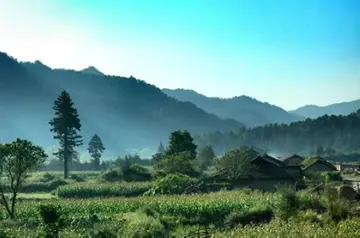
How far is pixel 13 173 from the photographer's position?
29.4 metres

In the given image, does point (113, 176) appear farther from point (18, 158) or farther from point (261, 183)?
point (18, 158)

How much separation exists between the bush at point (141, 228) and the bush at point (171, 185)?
18343 mm

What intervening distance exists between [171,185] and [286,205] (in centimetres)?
1871

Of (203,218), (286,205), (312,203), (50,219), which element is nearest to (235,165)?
(312,203)

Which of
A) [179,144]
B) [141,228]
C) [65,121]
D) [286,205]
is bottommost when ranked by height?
[141,228]

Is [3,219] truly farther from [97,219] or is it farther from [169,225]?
[169,225]

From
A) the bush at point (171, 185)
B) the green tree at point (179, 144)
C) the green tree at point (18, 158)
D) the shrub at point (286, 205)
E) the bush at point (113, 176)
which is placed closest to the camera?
the shrub at point (286, 205)

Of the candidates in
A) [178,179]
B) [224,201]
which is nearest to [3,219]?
[224,201]

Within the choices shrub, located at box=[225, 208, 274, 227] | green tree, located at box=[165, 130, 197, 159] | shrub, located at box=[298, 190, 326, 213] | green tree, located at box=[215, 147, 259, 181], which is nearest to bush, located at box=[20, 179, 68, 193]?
green tree, located at box=[165, 130, 197, 159]

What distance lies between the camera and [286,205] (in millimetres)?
24234

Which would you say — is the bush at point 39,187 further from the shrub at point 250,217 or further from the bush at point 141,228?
the bush at point 141,228

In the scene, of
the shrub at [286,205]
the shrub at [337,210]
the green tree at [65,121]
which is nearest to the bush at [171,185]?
the shrub at [286,205]

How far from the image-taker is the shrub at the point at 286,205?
24.0 m

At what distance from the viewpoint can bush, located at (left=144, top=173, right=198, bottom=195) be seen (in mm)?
40906
